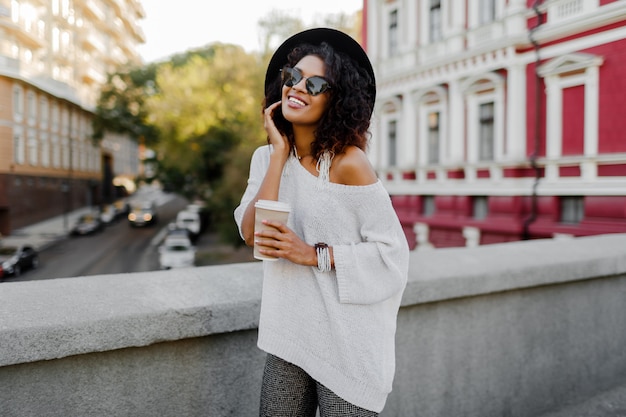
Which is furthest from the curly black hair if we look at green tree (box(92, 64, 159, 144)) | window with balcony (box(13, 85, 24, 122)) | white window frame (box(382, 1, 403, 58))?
green tree (box(92, 64, 159, 144))

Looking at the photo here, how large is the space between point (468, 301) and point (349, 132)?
1.58 meters

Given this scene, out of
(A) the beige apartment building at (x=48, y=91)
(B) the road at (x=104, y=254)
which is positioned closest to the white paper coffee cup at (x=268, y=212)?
(A) the beige apartment building at (x=48, y=91)

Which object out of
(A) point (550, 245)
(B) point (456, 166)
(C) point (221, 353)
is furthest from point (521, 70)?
(C) point (221, 353)

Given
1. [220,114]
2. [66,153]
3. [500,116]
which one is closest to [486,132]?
[500,116]

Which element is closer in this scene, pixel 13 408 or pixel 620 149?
pixel 13 408

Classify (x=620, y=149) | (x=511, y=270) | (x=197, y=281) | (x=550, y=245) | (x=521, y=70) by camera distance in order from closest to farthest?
1. (x=197, y=281)
2. (x=511, y=270)
3. (x=550, y=245)
4. (x=620, y=149)
5. (x=521, y=70)

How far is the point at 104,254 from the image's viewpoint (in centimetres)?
3531

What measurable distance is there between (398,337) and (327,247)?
47.4 inches

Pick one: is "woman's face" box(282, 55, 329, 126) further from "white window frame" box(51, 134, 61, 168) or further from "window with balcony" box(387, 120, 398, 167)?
"white window frame" box(51, 134, 61, 168)

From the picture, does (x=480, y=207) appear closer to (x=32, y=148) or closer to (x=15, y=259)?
(x=32, y=148)

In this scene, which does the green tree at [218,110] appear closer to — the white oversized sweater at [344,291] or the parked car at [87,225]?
the parked car at [87,225]

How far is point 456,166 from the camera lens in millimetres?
18594

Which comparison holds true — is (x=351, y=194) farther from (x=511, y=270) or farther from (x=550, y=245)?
(x=550, y=245)

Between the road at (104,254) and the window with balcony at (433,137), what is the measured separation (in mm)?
15308
